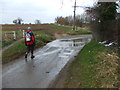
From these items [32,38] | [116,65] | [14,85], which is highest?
[32,38]

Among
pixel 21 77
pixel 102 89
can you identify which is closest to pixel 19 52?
pixel 21 77

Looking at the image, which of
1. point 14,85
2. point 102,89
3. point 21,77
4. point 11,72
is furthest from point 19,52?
point 102,89

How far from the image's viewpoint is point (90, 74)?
6.25 meters

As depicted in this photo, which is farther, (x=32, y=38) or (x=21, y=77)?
(x=32, y=38)

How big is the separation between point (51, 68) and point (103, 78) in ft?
9.71

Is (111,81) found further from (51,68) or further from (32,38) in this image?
(32,38)

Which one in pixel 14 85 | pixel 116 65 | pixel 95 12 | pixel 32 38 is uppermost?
pixel 95 12

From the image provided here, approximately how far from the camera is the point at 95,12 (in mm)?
16047

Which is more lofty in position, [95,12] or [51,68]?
[95,12]

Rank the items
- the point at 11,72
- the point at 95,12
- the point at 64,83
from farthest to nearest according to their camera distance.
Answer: the point at 95,12
the point at 11,72
the point at 64,83

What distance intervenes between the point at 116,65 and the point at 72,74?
184cm

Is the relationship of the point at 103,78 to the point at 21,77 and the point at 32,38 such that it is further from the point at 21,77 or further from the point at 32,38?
the point at 32,38

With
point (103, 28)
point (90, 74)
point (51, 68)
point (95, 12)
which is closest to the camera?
point (90, 74)

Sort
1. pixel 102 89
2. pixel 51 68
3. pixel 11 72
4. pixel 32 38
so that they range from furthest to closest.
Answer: pixel 32 38, pixel 51 68, pixel 11 72, pixel 102 89
